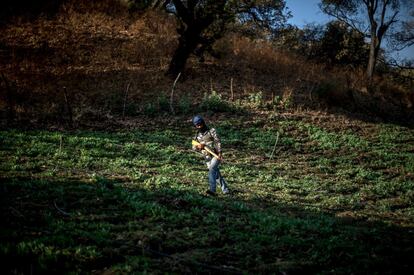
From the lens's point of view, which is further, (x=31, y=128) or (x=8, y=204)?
(x=31, y=128)

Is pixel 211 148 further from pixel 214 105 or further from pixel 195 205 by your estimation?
pixel 214 105

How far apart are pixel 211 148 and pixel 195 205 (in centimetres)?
253

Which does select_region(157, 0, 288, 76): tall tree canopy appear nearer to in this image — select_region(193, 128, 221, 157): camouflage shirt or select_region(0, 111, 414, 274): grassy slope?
select_region(0, 111, 414, 274): grassy slope

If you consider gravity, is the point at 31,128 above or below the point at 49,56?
below

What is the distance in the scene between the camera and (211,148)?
1205cm

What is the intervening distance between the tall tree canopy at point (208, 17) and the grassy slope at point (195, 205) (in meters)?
10.5

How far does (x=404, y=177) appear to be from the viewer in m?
16.5

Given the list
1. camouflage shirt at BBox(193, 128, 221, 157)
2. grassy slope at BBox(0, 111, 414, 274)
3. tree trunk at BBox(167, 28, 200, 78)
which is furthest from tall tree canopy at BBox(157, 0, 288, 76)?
camouflage shirt at BBox(193, 128, 221, 157)

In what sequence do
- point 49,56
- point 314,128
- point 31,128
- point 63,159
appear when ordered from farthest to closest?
point 49,56 → point 314,128 → point 31,128 → point 63,159

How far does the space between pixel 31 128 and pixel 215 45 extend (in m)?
19.2

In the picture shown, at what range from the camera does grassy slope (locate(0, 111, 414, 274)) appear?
670 centimetres

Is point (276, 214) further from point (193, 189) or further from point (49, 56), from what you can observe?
point (49, 56)

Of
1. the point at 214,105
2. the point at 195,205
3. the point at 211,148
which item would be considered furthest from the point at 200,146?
the point at 214,105

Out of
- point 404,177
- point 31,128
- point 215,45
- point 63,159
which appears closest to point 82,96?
point 31,128
